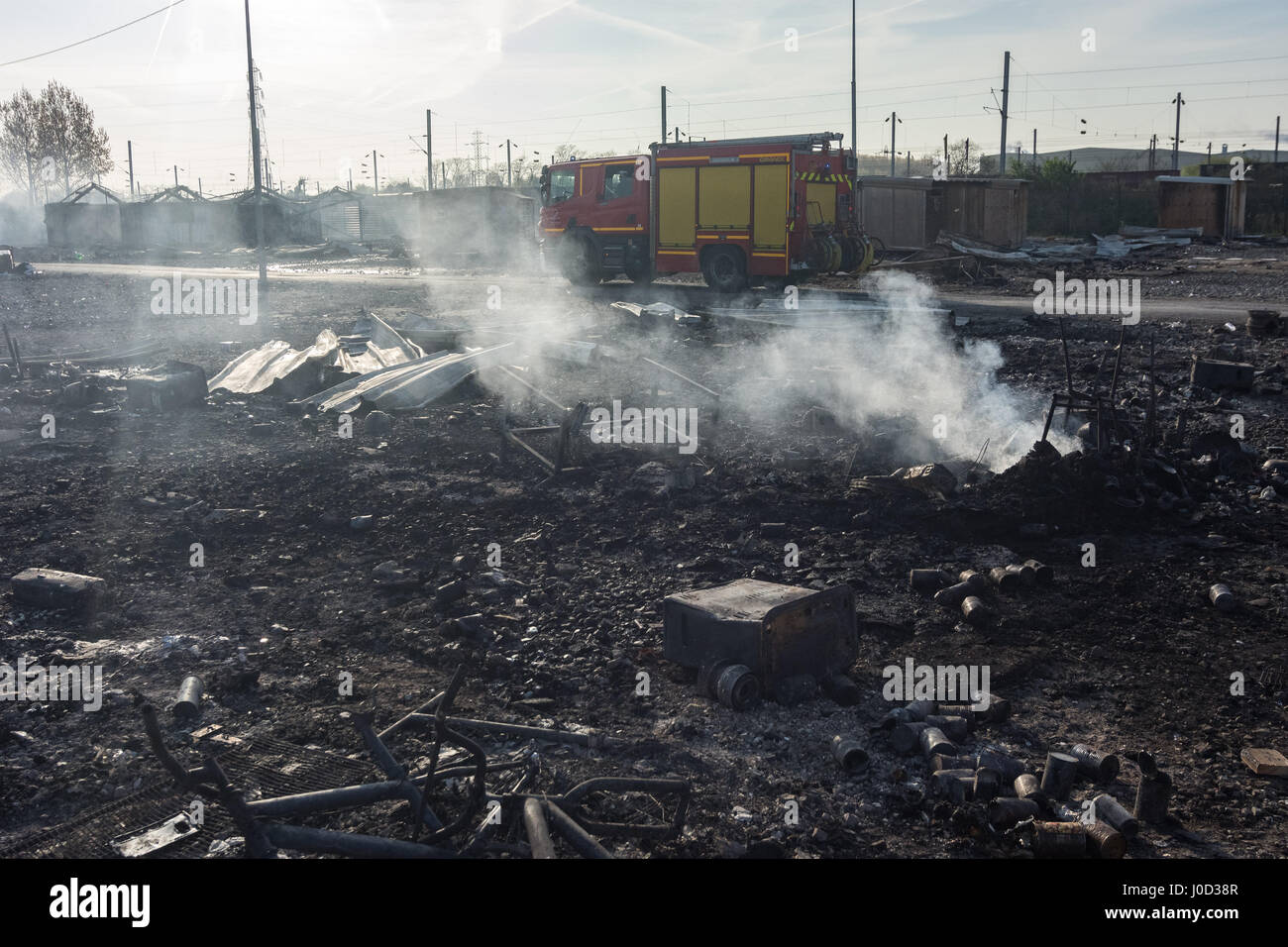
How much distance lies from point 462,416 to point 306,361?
319 centimetres

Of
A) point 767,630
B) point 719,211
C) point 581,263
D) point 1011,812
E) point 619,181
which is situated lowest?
point 1011,812

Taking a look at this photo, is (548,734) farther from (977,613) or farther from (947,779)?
(977,613)

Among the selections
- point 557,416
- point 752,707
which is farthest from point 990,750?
point 557,416

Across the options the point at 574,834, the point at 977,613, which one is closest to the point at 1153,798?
the point at 977,613

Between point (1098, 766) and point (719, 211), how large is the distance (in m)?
16.3

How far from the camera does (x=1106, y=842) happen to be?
3.23 metres

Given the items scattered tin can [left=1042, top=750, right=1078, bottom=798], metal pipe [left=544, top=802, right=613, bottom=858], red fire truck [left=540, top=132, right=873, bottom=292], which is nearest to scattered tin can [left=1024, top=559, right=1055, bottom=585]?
scattered tin can [left=1042, top=750, right=1078, bottom=798]

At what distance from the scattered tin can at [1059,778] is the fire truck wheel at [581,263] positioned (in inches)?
723

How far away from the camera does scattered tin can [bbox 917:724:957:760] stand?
391 centimetres

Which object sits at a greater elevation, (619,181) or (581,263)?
(619,181)

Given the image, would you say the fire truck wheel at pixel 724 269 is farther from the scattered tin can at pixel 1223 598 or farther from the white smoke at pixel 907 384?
the scattered tin can at pixel 1223 598

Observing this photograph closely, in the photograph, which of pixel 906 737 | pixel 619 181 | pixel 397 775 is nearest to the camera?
pixel 397 775

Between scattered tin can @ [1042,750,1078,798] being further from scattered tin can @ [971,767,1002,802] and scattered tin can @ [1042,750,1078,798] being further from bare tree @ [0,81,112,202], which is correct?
bare tree @ [0,81,112,202]
